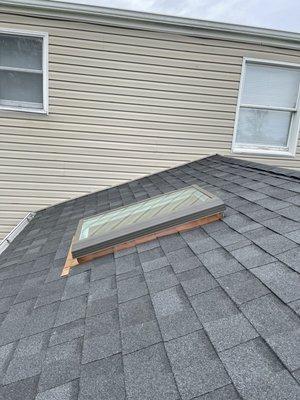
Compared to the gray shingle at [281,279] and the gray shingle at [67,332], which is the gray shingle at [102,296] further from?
the gray shingle at [281,279]

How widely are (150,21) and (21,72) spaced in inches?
91.1

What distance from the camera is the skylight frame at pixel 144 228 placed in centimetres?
260

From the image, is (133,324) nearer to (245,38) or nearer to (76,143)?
(76,143)

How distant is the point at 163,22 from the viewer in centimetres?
522

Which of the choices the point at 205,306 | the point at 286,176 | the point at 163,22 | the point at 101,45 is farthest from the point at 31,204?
the point at 205,306

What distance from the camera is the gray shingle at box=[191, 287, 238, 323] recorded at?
1.51 meters

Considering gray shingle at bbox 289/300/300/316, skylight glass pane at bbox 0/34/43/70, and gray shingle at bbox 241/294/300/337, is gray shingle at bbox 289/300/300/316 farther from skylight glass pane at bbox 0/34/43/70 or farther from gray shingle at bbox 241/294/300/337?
skylight glass pane at bbox 0/34/43/70

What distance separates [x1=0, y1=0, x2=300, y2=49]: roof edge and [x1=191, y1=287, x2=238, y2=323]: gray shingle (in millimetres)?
4886

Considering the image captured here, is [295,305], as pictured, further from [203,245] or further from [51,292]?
[51,292]

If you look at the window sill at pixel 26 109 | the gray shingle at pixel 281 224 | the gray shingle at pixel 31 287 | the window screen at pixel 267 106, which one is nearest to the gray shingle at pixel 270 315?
the gray shingle at pixel 281 224

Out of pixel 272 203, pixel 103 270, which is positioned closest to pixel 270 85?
pixel 272 203

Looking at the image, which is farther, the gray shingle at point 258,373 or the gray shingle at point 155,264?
the gray shingle at point 155,264

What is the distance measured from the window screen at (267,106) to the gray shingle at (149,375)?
17.9ft

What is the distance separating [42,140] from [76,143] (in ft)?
1.89
